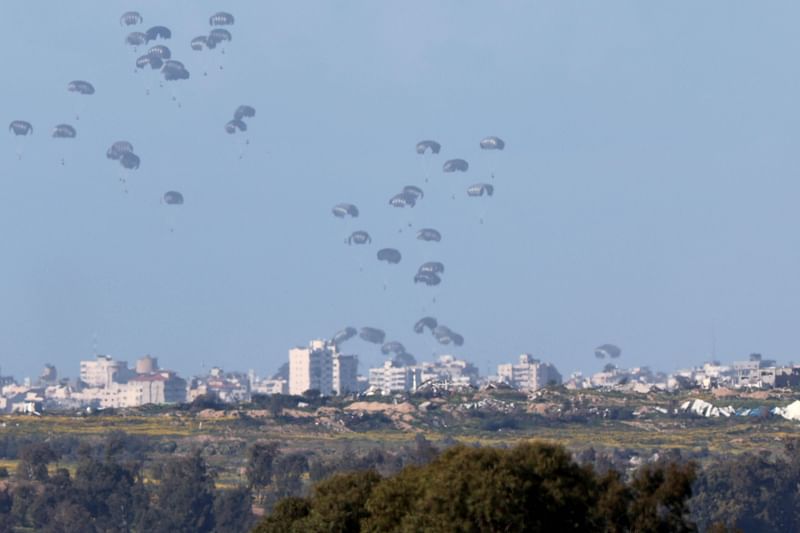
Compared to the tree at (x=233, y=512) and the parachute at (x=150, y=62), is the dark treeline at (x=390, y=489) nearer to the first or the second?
the tree at (x=233, y=512)

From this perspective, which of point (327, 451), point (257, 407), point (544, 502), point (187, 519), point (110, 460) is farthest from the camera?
point (257, 407)

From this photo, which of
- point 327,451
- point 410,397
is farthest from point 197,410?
point 327,451

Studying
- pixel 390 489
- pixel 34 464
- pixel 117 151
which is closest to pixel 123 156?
pixel 117 151

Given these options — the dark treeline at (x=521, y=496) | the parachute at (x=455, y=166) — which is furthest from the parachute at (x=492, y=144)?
the dark treeline at (x=521, y=496)

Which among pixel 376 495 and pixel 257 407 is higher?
pixel 257 407

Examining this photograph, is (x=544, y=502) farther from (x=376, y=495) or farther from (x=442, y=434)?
(x=442, y=434)

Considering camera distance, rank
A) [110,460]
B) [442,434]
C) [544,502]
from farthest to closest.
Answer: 1. [442,434]
2. [110,460]
3. [544,502]

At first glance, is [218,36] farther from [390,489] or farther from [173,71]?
[390,489]
